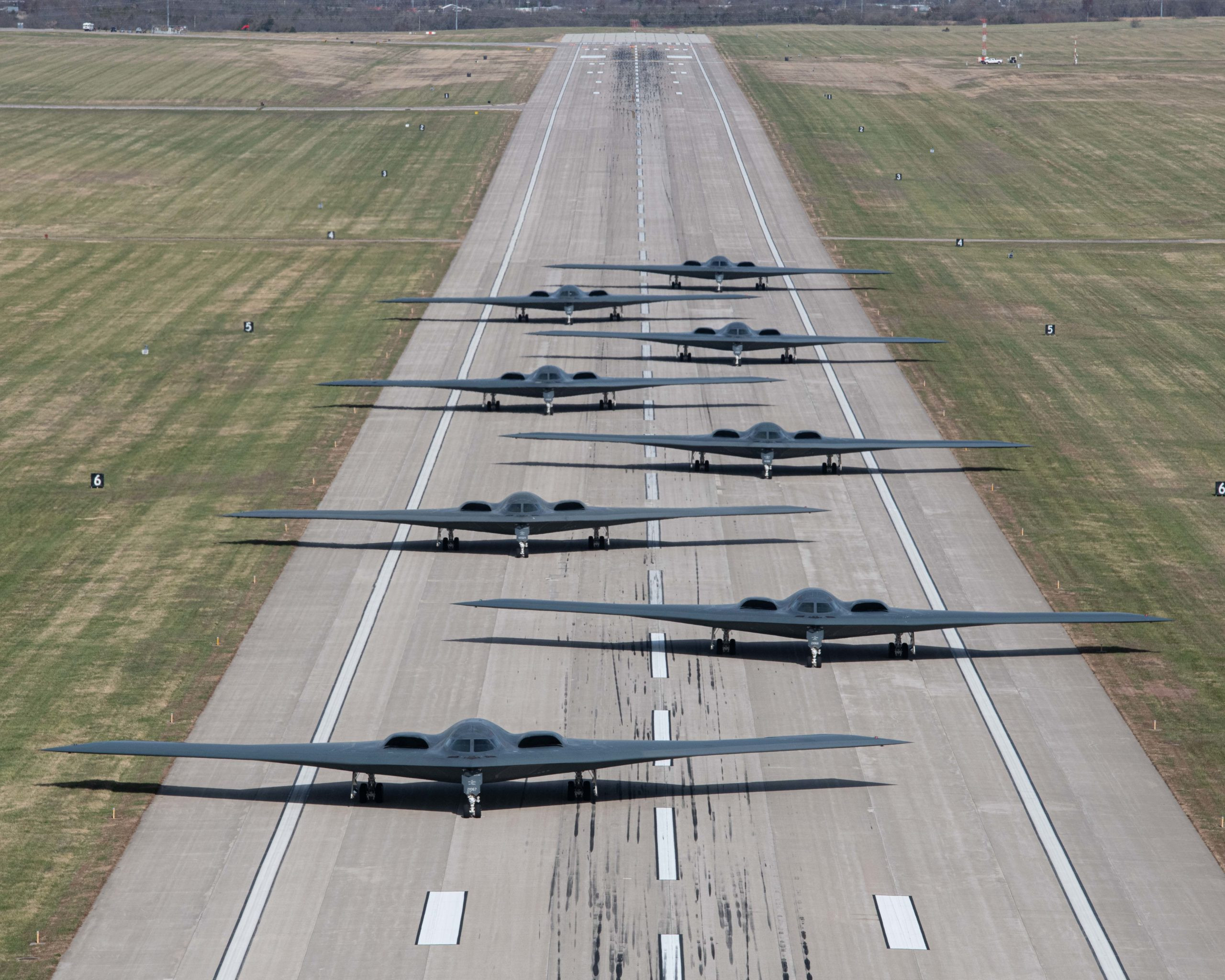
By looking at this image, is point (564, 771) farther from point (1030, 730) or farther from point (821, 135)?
point (821, 135)

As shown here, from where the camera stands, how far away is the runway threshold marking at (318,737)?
31906 millimetres

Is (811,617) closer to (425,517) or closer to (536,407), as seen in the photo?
(425,517)

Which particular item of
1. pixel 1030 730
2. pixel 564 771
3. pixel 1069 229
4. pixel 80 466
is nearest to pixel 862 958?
pixel 564 771

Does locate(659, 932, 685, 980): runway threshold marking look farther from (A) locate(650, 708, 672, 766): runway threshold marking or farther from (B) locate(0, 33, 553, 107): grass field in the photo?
(B) locate(0, 33, 553, 107): grass field

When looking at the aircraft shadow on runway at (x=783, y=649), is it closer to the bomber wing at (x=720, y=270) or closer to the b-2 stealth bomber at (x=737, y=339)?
the b-2 stealth bomber at (x=737, y=339)

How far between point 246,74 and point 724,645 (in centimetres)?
14726

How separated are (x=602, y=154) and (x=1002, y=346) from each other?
6185 centimetres

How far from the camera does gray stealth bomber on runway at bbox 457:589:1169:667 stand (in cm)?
4425

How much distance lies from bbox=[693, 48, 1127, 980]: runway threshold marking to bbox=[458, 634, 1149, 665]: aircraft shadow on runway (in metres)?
1.03

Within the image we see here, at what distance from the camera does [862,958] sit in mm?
31375

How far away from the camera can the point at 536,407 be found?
7281 cm

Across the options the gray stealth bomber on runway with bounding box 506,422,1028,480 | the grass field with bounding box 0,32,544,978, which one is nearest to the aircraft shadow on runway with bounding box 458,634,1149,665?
the grass field with bounding box 0,32,544,978

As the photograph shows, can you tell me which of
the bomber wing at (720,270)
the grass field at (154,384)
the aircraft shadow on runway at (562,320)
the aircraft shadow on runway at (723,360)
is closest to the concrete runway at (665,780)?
the grass field at (154,384)

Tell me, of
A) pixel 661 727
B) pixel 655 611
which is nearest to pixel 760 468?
pixel 655 611
